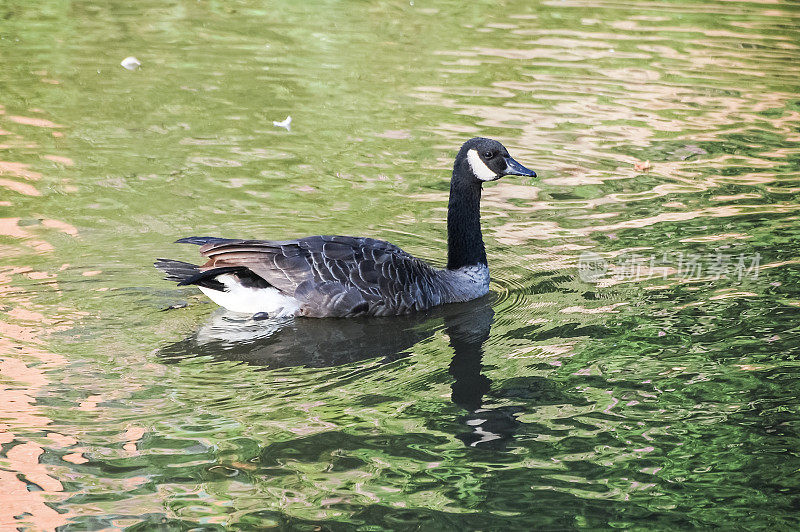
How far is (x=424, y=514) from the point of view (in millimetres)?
5742

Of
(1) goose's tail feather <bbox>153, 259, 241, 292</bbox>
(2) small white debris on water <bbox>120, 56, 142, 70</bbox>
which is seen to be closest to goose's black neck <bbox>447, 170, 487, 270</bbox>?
(1) goose's tail feather <bbox>153, 259, 241, 292</bbox>

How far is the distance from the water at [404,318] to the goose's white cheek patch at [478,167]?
3.29ft

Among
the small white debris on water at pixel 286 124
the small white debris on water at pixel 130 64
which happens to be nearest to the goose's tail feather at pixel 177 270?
the small white debris on water at pixel 286 124

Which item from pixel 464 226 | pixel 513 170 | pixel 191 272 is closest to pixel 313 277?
pixel 191 272

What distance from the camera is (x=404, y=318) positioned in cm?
906

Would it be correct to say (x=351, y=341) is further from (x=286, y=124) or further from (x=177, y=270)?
(x=286, y=124)

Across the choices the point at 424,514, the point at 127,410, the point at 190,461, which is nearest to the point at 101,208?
the point at 127,410

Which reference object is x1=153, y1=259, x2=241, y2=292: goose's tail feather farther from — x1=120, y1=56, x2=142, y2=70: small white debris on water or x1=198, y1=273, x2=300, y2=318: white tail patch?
x1=120, y1=56, x2=142, y2=70: small white debris on water

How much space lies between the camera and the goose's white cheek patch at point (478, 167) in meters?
9.72

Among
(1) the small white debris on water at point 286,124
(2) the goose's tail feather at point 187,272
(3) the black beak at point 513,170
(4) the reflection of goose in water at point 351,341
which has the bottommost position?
(4) the reflection of goose in water at point 351,341

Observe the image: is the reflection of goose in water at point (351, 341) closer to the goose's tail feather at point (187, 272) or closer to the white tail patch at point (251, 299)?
the white tail patch at point (251, 299)

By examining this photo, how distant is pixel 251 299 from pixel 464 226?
220cm

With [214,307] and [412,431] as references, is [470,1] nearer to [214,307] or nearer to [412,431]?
[214,307]

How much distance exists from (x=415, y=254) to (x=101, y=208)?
3449 millimetres
